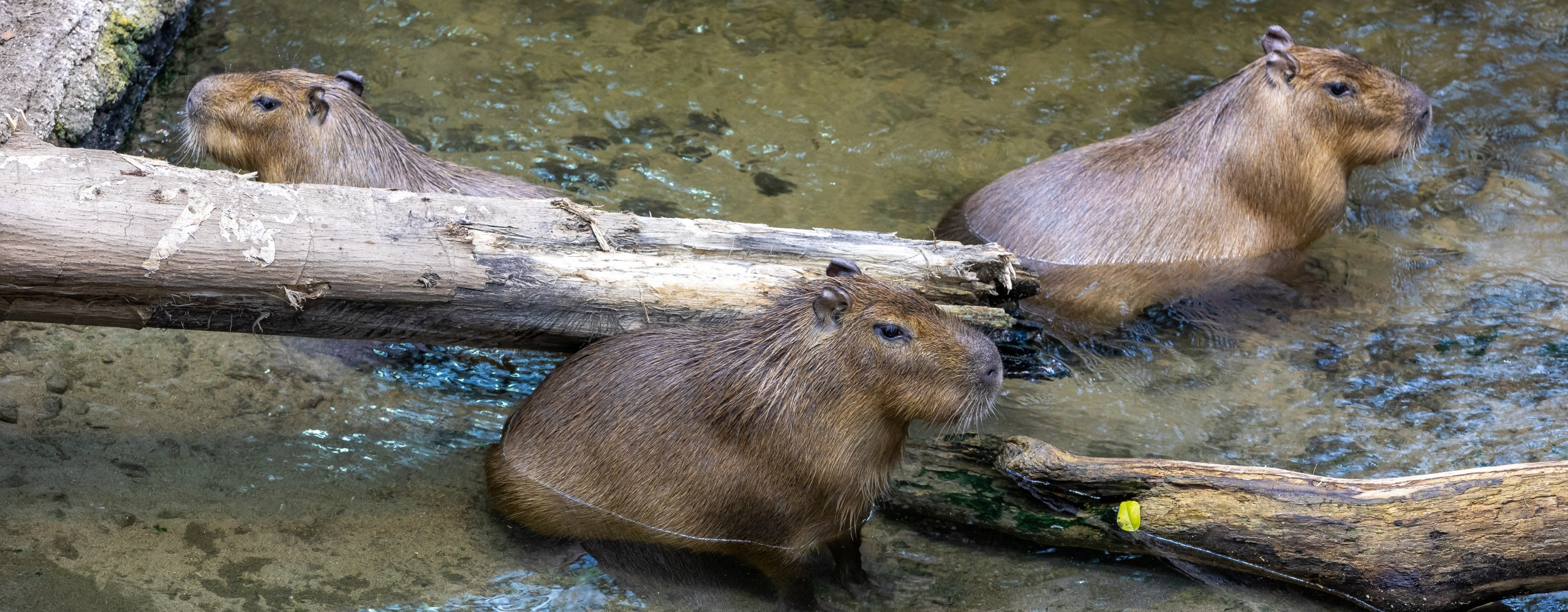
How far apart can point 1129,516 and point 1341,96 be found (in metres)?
2.43

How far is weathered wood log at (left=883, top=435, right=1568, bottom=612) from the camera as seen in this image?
3043 mm

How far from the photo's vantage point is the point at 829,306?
321cm

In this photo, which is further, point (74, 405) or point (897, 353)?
point (74, 405)

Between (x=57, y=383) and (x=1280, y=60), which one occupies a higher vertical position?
(x=1280, y=60)

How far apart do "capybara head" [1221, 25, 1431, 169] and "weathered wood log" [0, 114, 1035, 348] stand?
6.17 ft

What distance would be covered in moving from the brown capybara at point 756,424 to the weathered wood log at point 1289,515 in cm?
35

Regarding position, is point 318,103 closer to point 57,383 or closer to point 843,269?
point 57,383

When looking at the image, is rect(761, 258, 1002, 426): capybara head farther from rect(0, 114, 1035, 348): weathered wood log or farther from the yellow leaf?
the yellow leaf

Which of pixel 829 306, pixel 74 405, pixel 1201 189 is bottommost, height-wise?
pixel 74 405

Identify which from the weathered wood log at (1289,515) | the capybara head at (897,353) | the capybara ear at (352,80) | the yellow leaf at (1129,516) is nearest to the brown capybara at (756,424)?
the capybara head at (897,353)

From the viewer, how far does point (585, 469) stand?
11.3 feet

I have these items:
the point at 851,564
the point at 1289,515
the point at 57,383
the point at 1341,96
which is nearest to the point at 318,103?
the point at 57,383

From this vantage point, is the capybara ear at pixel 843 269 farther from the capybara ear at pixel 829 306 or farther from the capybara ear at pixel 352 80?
the capybara ear at pixel 352 80

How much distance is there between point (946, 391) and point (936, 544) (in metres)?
0.63
